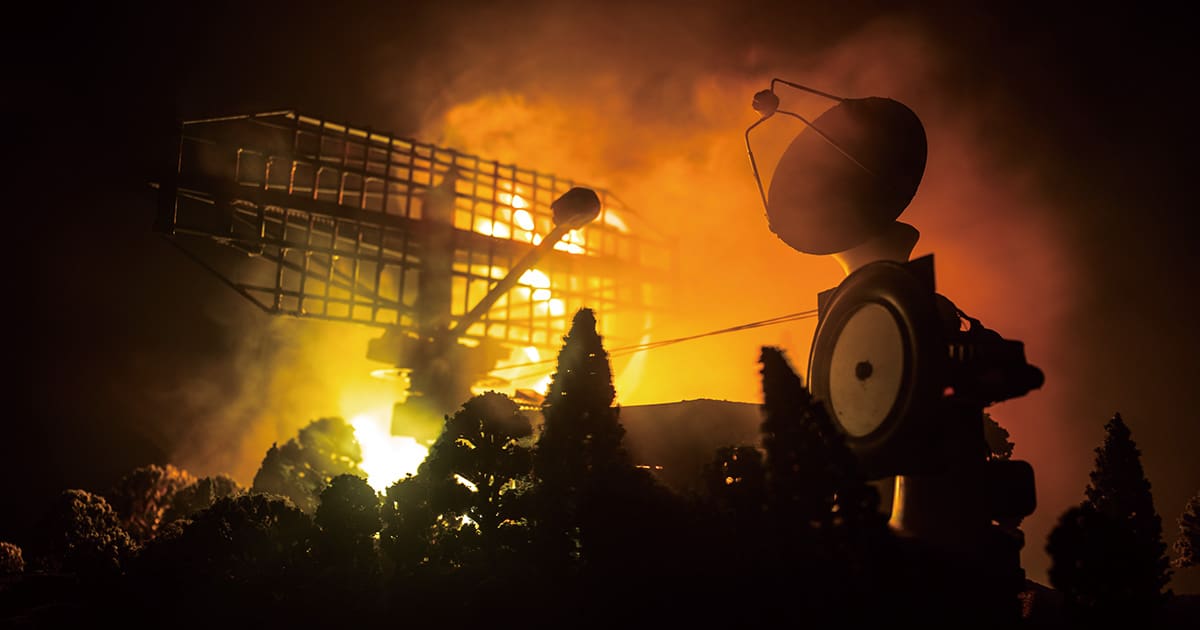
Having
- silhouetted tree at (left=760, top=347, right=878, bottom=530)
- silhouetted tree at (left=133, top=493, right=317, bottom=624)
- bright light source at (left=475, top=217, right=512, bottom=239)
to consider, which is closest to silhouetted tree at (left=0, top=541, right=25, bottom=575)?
silhouetted tree at (left=133, top=493, right=317, bottom=624)

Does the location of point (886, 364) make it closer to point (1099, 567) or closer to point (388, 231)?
point (1099, 567)

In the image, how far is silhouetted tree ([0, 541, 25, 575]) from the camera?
20.7m

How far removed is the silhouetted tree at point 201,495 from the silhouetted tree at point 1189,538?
27.7 meters

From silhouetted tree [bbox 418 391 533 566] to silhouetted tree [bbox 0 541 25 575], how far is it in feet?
52.6

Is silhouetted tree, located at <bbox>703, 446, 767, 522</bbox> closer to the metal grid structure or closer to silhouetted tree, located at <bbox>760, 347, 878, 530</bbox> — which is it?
silhouetted tree, located at <bbox>760, 347, 878, 530</bbox>

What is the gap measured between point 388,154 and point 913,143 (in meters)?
24.3

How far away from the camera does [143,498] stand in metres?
34.6

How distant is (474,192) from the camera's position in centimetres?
3247

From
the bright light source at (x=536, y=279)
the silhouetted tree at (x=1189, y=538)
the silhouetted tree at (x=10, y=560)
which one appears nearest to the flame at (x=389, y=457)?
the bright light source at (x=536, y=279)

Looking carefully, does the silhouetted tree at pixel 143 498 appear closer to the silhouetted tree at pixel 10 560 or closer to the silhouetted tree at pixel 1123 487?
the silhouetted tree at pixel 10 560

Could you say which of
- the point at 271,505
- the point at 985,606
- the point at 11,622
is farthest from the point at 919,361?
the point at 11,622

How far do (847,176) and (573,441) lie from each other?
583cm

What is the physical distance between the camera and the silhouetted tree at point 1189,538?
52.8ft

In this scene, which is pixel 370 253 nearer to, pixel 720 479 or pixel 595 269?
pixel 595 269
